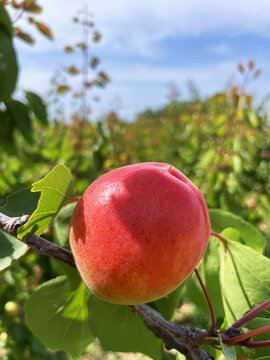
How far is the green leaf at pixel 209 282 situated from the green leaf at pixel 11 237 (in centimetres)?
35

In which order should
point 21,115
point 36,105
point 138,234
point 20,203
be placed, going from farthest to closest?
1. point 21,115
2. point 36,105
3. point 20,203
4. point 138,234

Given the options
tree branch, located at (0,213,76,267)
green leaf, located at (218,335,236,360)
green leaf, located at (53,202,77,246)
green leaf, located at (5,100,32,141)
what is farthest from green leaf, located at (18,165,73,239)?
green leaf, located at (5,100,32,141)

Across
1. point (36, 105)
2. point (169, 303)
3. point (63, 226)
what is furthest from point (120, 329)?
point (36, 105)

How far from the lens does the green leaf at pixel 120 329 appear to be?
667mm

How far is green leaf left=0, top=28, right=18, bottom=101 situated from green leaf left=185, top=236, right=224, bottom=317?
0.49 m

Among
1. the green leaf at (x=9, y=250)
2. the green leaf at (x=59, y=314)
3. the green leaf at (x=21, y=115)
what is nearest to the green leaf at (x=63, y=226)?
the green leaf at (x=59, y=314)

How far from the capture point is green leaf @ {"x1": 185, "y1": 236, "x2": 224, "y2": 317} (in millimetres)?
735

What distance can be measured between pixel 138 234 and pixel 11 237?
0.66 ft

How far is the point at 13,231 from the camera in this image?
19.5 inches

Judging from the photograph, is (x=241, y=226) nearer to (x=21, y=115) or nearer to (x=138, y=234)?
(x=138, y=234)

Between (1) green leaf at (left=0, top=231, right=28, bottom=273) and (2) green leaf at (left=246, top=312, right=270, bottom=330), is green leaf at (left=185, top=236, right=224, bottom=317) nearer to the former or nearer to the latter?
(2) green leaf at (left=246, top=312, right=270, bottom=330)

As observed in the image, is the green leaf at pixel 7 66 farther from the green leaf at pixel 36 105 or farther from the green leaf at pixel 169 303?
the green leaf at pixel 169 303

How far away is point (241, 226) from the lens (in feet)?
2.56

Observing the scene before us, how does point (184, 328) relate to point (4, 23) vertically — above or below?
below
